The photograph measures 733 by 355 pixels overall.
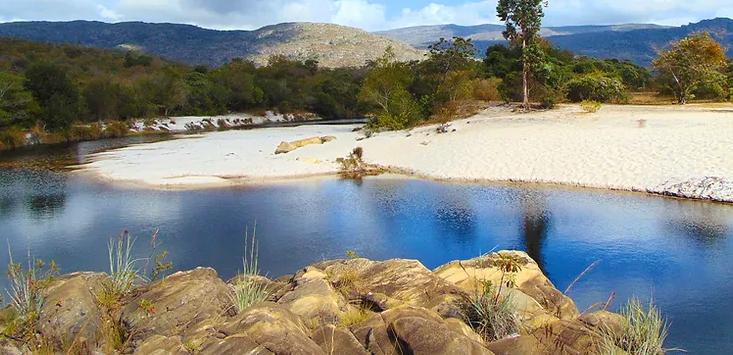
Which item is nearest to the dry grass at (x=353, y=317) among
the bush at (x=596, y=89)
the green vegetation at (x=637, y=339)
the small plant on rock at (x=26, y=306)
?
the green vegetation at (x=637, y=339)

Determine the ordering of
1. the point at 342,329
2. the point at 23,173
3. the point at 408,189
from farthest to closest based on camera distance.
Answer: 1. the point at 23,173
2. the point at 408,189
3. the point at 342,329

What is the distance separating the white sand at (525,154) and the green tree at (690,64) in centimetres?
736

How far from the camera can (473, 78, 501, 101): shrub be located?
172ft

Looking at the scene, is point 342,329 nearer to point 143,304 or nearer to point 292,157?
point 143,304

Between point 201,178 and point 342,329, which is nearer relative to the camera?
point 342,329

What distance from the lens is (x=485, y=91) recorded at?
173 ft

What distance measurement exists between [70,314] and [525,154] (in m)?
24.4

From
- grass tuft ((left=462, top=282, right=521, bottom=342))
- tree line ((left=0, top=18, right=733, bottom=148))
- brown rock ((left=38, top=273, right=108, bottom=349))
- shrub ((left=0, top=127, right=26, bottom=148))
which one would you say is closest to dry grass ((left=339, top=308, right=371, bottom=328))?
grass tuft ((left=462, top=282, right=521, bottom=342))

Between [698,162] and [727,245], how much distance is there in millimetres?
8991

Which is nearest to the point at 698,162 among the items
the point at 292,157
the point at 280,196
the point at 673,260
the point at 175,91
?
the point at 673,260

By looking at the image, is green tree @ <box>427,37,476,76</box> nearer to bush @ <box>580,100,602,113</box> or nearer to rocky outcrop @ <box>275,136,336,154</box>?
bush @ <box>580,100,602,113</box>

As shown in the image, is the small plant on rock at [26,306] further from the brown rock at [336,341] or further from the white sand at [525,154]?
the white sand at [525,154]

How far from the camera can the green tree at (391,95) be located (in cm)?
4706

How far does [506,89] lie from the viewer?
53562mm
